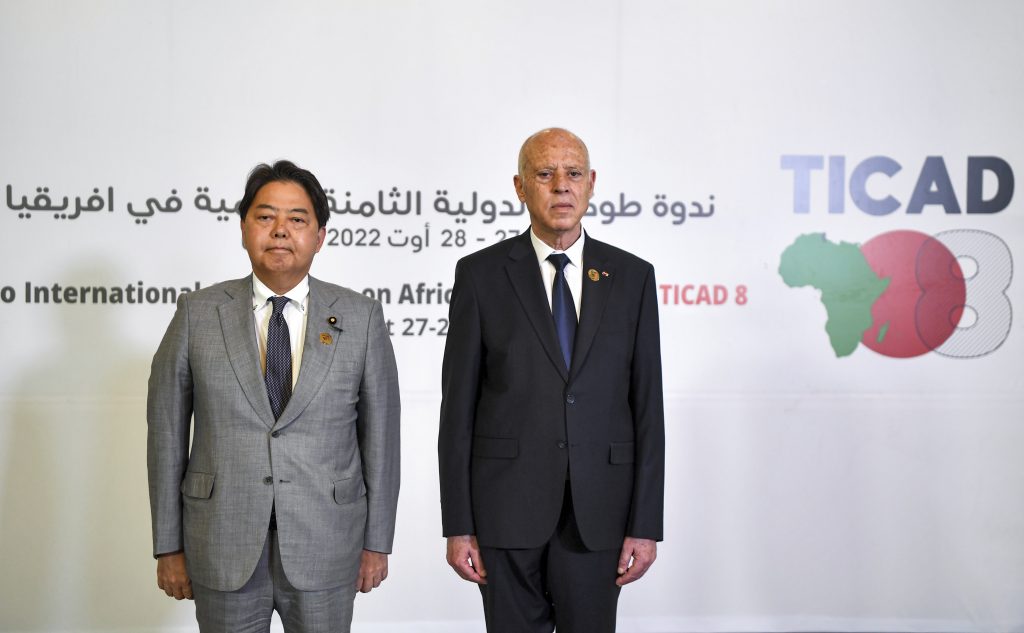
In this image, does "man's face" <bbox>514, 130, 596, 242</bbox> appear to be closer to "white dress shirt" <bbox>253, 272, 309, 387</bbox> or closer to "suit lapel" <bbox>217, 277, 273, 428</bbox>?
"white dress shirt" <bbox>253, 272, 309, 387</bbox>

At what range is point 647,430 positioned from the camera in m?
2.04

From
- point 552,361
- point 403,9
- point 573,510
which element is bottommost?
point 573,510

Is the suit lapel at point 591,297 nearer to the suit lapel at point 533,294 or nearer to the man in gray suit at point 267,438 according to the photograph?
the suit lapel at point 533,294

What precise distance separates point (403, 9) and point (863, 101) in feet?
6.41

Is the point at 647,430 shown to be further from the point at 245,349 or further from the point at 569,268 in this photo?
the point at 245,349

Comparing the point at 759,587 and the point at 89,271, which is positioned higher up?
the point at 89,271

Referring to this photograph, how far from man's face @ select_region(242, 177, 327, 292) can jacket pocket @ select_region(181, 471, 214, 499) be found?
0.46 meters

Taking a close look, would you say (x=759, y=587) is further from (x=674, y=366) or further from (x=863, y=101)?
(x=863, y=101)

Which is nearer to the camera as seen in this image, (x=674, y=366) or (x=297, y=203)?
(x=297, y=203)

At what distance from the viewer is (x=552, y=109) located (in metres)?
3.56

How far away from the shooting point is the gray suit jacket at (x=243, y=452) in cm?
191

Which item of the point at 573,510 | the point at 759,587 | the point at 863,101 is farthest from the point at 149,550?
the point at 863,101

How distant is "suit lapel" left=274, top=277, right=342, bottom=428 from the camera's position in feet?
6.36

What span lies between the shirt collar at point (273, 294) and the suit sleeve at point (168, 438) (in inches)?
6.7
